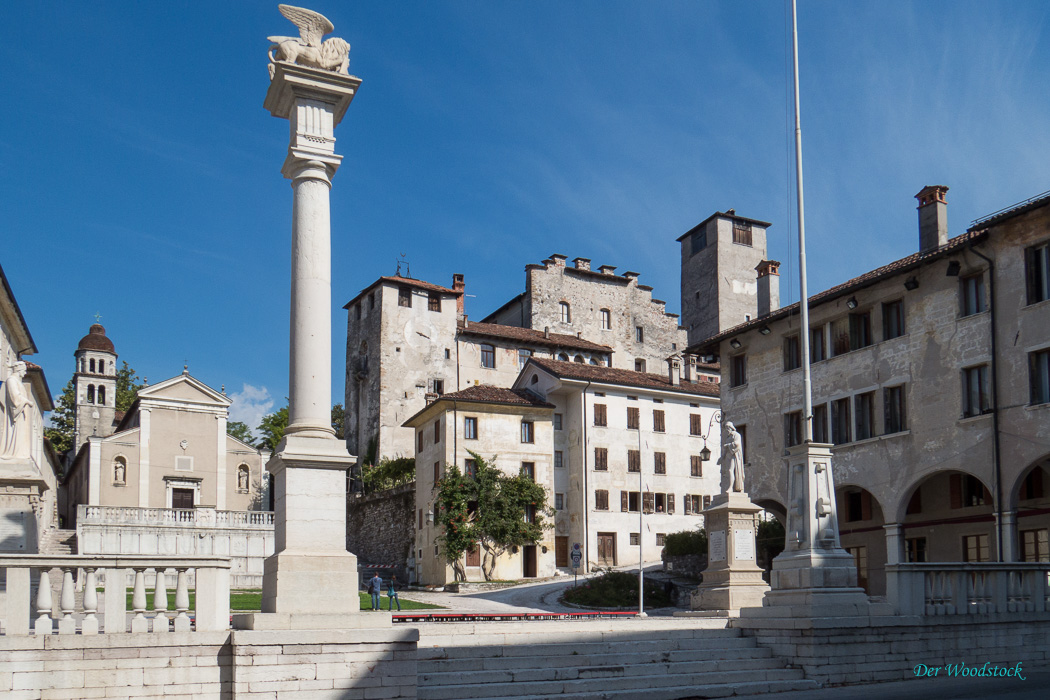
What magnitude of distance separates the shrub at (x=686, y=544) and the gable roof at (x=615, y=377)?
12.4m

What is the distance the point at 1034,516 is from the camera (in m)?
29.2

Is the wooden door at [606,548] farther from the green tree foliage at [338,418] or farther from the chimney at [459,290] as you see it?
the green tree foliage at [338,418]

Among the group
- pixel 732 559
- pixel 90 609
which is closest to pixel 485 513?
pixel 732 559

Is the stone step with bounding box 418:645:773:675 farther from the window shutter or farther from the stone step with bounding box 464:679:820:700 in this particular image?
the window shutter

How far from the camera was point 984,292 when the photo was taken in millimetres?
29219

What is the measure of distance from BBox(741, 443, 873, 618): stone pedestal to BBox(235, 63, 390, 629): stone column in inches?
283

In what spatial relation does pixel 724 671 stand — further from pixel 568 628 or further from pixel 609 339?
pixel 609 339

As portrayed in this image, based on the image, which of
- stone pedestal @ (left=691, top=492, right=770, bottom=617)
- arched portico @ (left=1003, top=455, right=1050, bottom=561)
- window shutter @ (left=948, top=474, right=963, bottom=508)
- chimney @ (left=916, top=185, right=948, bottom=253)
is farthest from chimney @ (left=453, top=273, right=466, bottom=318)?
stone pedestal @ (left=691, top=492, right=770, bottom=617)

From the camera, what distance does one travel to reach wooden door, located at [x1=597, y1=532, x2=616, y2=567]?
166ft

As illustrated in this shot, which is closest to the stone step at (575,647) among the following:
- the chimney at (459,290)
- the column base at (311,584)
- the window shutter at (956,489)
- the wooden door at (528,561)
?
the column base at (311,584)

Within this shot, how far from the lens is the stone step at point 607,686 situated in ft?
41.1

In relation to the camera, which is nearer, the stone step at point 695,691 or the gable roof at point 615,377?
the stone step at point 695,691

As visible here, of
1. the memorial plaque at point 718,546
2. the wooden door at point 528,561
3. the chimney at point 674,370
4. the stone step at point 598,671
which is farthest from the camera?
the chimney at point 674,370

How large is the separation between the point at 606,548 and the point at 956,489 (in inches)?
882
